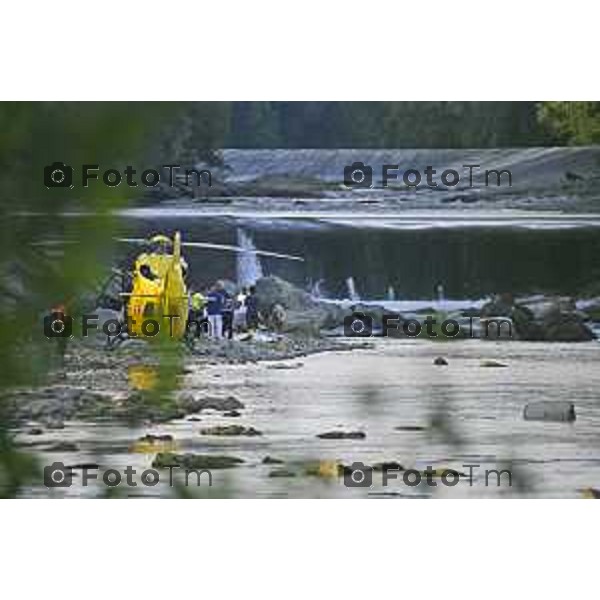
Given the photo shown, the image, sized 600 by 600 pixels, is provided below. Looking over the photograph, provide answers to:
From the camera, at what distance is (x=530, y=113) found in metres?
4.66

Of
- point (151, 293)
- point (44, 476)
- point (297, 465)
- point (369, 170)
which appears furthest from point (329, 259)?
point (44, 476)

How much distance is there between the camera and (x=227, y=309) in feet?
16.0

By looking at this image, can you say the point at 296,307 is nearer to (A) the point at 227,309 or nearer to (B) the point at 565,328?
(A) the point at 227,309

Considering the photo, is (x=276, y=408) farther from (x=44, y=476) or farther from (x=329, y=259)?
(x=44, y=476)

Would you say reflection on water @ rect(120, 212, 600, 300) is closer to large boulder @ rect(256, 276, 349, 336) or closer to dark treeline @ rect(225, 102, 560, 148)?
large boulder @ rect(256, 276, 349, 336)

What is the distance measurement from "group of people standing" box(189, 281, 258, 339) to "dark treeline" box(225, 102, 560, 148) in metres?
0.57

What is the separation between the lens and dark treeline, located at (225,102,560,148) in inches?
182

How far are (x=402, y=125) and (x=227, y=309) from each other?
0.96 m

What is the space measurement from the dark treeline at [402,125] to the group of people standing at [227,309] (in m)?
0.57

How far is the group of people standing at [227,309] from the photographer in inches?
189
